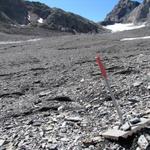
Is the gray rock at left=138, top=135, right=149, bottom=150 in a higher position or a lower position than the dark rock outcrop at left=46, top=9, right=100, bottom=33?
higher

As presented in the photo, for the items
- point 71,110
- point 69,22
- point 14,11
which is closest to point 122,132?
point 71,110

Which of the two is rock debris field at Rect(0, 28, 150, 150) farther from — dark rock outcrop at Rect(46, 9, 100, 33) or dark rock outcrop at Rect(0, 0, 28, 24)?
dark rock outcrop at Rect(0, 0, 28, 24)

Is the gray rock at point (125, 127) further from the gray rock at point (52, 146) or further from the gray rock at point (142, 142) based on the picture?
the gray rock at point (52, 146)

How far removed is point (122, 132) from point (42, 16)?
163529mm

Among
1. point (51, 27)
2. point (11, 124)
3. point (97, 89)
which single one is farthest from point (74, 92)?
point (51, 27)

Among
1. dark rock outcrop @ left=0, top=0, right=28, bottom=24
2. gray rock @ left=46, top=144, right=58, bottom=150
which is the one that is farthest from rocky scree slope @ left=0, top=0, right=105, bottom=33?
gray rock @ left=46, top=144, right=58, bottom=150

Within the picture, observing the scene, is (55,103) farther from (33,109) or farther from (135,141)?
(135,141)

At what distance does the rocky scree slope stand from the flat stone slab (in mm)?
138962

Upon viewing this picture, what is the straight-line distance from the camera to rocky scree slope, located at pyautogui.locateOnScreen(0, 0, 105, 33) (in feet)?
514

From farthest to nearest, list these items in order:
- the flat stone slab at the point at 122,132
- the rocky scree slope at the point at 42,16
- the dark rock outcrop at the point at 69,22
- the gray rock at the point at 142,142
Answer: the rocky scree slope at the point at 42,16
the dark rock outcrop at the point at 69,22
the flat stone slab at the point at 122,132
the gray rock at the point at 142,142

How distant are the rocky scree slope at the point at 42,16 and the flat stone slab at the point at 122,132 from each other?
139m

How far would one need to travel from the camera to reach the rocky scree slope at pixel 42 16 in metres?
157

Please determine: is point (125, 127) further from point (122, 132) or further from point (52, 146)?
point (52, 146)

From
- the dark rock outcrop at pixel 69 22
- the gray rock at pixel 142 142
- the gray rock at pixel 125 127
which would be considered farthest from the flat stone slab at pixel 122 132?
the dark rock outcrop at pixel 69 22
